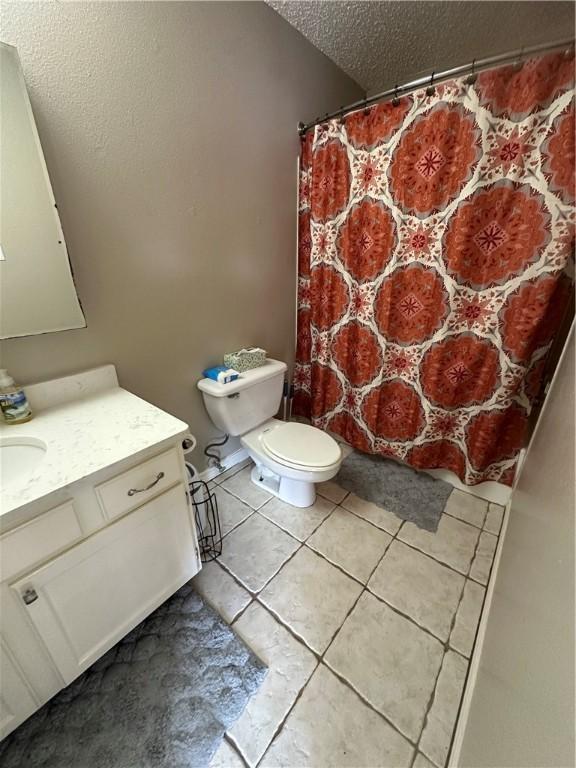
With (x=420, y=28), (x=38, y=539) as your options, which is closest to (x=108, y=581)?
(x=38, y=539)

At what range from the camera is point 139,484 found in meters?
0.85

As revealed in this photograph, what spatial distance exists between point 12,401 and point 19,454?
166 millimetres

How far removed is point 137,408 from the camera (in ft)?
3.42

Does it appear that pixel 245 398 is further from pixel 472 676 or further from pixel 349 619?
pixel 472 676

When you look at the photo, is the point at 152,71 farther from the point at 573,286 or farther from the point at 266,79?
the point at 573,286

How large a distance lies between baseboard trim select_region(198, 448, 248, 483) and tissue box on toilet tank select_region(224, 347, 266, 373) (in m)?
0.55

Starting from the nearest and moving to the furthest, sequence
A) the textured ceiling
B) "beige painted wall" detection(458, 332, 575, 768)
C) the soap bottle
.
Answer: "beige painted wall" detection(458, 332, 575, 768) < the soap bottle < the textured ceiling

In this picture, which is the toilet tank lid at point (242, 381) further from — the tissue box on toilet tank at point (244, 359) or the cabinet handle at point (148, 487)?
the cabinet handle at point (148, 487)

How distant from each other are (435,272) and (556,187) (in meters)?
0.46

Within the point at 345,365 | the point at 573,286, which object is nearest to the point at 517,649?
the point at 573,286

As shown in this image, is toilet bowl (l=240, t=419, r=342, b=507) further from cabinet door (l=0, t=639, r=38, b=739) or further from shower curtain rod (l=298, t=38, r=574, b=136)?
shower curtain rod (l=298, t=38, r=574, b=136)

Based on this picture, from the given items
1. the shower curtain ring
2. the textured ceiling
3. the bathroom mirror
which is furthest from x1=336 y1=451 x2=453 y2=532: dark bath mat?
the textured ceiling

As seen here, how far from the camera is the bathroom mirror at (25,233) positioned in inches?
33.5

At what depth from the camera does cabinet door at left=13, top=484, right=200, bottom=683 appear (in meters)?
0.74
